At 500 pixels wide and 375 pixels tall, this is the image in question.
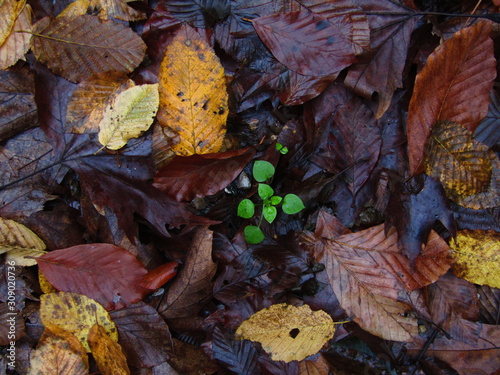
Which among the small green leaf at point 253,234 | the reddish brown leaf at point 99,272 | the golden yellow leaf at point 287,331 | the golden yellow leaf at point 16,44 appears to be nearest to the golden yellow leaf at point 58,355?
the reddish brown leaf at point 99,272

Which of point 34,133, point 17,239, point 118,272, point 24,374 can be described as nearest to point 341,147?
point 118,272

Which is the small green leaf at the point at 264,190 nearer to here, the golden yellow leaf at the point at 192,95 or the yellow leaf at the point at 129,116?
the golden yellow leaf at the point at 192,95

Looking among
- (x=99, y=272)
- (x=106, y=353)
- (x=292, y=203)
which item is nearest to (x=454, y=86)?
(x=292, y=203)

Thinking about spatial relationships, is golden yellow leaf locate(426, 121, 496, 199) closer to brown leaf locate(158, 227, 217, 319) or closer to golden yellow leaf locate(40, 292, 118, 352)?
brown leaf locate(158, 227, 217, 319)

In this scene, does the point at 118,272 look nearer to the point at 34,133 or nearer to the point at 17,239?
the point at 17,239

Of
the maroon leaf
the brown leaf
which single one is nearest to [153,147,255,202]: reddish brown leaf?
the brown leaf

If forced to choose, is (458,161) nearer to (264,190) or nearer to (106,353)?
(264,190)
